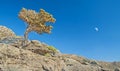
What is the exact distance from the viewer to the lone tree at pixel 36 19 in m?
69.8

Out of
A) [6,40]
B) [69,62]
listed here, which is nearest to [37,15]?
[6,40]

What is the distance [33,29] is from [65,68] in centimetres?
2548

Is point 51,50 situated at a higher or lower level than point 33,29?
lower

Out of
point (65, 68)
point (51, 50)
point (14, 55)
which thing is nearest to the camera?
point (14, 55)

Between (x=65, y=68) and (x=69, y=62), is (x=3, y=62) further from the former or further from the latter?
(x=69, y=62)

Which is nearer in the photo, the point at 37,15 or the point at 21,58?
the point at 21,58

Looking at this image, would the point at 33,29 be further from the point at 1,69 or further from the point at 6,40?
the point at 1,69

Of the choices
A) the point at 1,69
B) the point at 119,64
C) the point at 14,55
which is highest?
the point at 119,64

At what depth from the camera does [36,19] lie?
7019 cm

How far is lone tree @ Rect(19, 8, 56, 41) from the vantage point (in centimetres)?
6975

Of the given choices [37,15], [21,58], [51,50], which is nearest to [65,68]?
[21,58]

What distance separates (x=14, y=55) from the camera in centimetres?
4162

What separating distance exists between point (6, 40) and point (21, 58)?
131 feet

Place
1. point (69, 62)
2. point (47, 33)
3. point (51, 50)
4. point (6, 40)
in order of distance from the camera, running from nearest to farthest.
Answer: point (69, 62) < point (51, 50) < point (47, 33) < point (6, 40)
